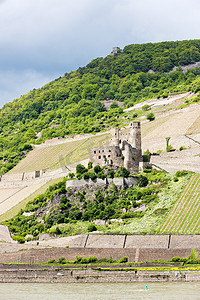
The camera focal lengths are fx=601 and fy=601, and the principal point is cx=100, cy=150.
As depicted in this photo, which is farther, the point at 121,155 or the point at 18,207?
the point at 18,207

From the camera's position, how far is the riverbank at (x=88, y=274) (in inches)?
1773

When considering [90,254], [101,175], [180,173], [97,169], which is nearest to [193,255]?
[90,254]

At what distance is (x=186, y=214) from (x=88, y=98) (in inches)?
4530

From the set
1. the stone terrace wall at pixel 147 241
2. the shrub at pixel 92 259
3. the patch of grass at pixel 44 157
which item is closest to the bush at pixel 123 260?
the shrub at pixel 92 259

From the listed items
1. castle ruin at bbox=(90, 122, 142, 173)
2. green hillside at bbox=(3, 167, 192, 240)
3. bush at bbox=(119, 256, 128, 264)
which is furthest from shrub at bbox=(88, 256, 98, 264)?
castle ruin at bbox=(90, 122, 142, 173)

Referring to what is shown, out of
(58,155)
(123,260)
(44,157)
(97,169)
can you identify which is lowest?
(123,260)

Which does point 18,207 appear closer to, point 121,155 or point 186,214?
point 121,155

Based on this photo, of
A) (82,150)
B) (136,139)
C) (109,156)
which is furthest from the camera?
(82,150)

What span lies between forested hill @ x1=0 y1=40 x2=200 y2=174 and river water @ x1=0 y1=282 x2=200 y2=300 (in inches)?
2995

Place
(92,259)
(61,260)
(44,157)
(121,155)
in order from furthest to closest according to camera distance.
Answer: (44,157) → (121,155) → (61,260) → (92,259)

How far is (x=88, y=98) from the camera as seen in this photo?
570ft

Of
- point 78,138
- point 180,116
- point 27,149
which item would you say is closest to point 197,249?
point 180,116

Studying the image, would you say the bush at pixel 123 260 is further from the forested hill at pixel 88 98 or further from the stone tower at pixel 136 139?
the forested hill at pixel 88 98

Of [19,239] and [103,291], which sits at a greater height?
[19,239]
